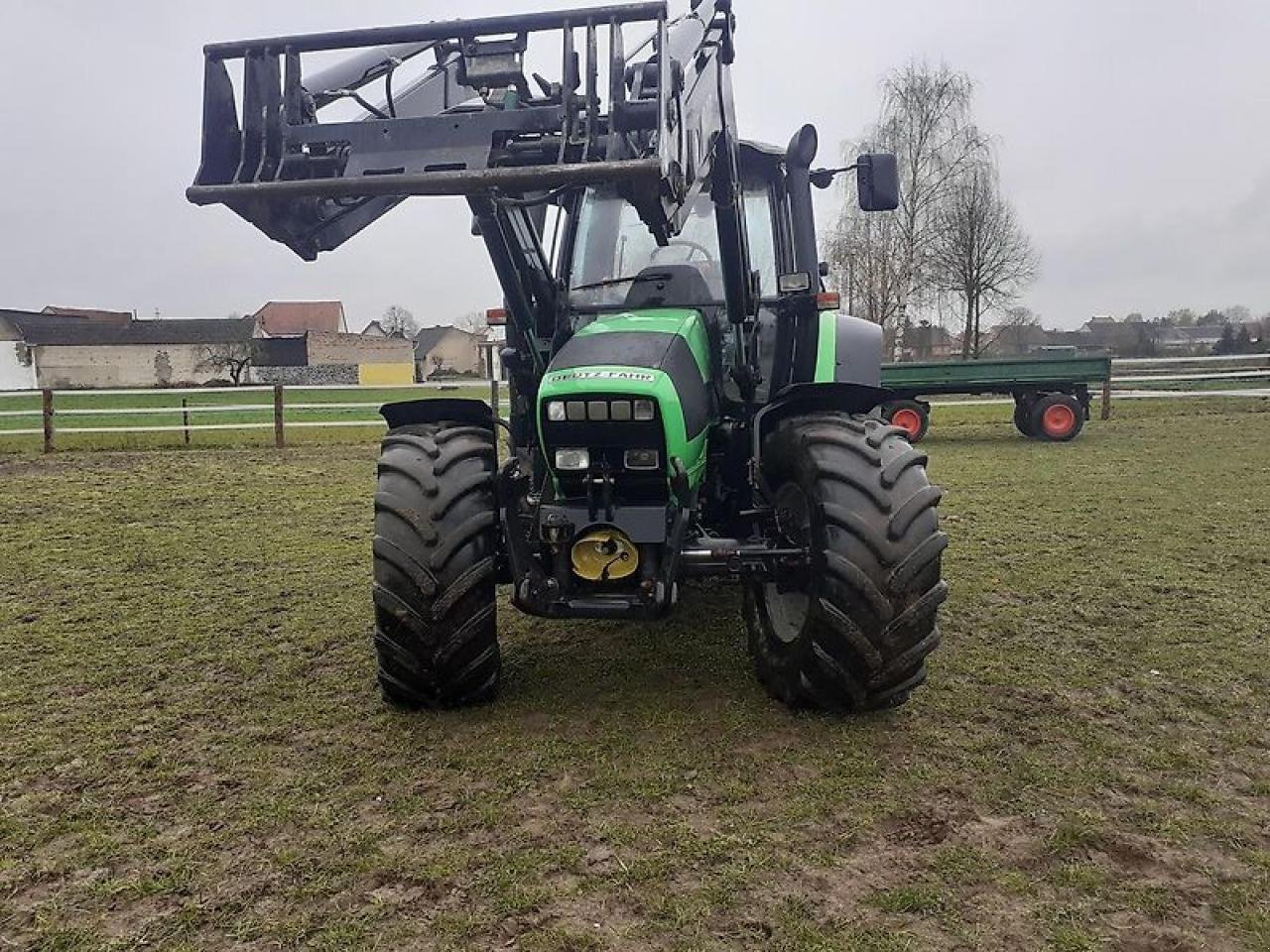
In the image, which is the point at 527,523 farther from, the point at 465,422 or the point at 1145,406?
the point at 1145,406

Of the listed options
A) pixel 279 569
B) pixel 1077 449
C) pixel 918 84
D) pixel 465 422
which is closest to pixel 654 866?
pixel 465 422

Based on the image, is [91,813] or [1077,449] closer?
[91,813]

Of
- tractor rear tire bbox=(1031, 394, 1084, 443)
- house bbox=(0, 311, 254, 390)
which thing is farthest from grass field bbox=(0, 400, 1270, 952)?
house bbox=(0, 311, 254, 390)

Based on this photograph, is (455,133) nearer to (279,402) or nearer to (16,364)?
(279,402)

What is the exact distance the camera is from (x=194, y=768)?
325cm

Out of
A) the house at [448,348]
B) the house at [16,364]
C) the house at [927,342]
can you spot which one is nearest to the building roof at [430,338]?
the house at [448,348]

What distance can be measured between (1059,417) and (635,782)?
12780mm

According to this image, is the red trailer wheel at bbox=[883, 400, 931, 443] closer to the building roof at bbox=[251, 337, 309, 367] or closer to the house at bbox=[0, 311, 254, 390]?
the house at bbox=[0, 311, 254, 390]

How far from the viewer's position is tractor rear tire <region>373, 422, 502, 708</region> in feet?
11.2

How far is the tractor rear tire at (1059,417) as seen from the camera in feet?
45.8

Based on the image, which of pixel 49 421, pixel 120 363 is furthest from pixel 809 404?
pixel 120 363

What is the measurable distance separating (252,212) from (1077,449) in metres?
12.0

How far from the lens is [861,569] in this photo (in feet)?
10.7

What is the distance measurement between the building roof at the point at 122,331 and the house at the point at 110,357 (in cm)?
7
